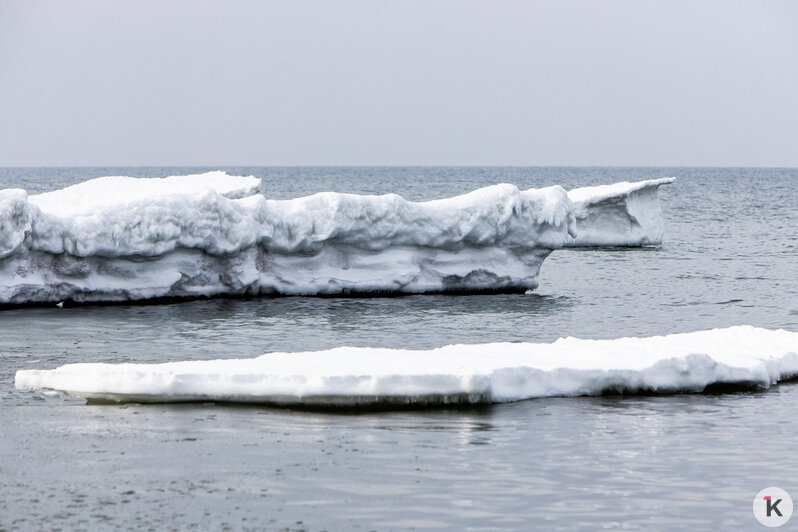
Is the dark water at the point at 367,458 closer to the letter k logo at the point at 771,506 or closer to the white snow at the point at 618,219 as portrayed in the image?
the letter k logo at the point at 771,506

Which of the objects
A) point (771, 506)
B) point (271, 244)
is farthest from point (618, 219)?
point (771, 506)

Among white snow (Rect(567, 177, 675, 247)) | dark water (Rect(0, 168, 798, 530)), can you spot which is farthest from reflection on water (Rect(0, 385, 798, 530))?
white snow (Rect(567, 177, 675, 247))

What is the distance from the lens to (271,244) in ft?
57.1

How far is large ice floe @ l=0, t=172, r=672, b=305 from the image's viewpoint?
15.8m

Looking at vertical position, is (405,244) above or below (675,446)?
above

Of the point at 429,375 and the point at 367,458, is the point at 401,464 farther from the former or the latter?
the point at 429,375

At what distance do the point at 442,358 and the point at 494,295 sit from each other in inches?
350

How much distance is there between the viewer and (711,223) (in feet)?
143

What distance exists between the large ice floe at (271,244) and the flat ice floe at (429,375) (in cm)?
608

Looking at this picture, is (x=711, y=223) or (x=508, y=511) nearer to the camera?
(x=508, y=511)

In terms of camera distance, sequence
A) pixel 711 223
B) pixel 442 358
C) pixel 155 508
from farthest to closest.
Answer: pixel 711 223 → pixel 442 358 → pixel 155 508

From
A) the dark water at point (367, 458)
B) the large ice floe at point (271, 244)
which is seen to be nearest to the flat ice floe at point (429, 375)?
the dark water at point (367, 458)

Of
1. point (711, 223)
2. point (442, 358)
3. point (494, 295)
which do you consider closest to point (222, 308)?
point (494, 295)

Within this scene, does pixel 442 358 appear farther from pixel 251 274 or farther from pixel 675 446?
pixel 251 274
